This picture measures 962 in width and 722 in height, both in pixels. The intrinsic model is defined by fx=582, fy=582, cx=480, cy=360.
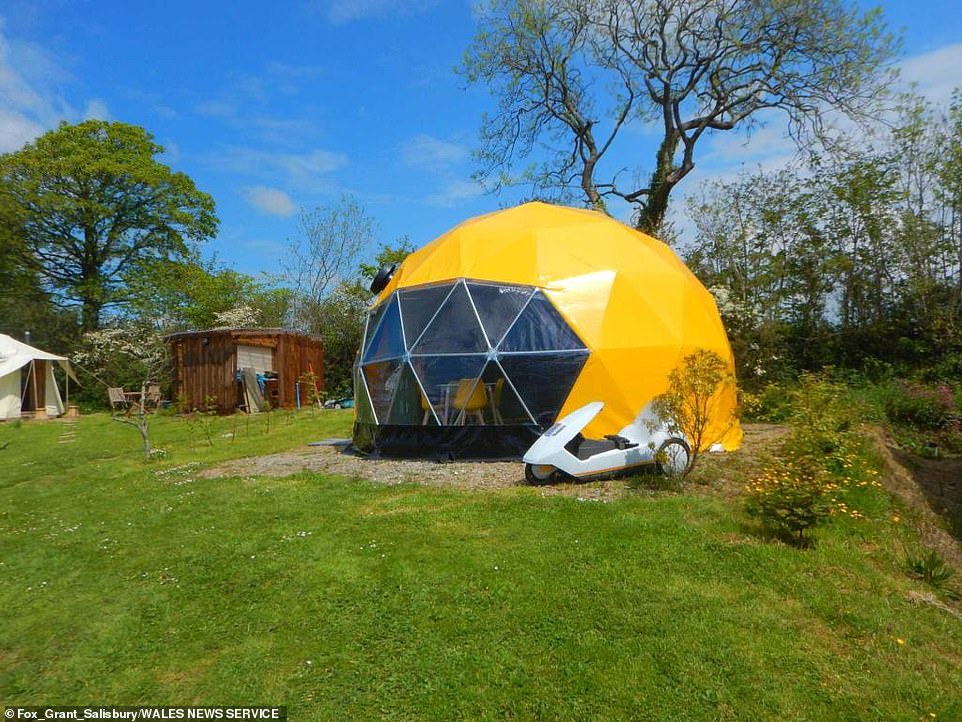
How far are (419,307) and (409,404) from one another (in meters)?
1.75

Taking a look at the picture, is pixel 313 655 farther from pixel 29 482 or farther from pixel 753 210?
pixel 753 210

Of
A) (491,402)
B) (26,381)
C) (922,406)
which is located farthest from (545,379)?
(26,381)

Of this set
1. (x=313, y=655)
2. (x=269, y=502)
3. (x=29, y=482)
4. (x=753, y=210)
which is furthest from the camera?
(x=753, y=210)

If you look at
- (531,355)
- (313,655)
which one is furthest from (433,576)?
(531,355)

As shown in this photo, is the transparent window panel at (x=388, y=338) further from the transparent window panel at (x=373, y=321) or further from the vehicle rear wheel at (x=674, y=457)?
the vehicle rear wheel at (x=674, y=457)

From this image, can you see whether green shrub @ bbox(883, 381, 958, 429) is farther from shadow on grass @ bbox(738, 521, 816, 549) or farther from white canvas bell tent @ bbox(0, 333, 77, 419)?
white canvas bell tent @ bbox(0, 333, 77, 419)

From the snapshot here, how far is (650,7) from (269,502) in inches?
853

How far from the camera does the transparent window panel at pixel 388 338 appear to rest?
1022cm

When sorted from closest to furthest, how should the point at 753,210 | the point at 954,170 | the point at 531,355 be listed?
the point at 531,355 < the point at 954,170 < the point at 753,210

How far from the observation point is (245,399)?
21156mm

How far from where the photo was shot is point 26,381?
2395cm

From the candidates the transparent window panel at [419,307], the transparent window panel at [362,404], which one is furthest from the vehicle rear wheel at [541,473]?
the transparent window panel at [362,404]

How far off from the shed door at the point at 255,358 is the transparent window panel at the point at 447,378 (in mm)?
13953

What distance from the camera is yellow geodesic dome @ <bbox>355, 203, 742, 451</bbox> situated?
29.6 ft
